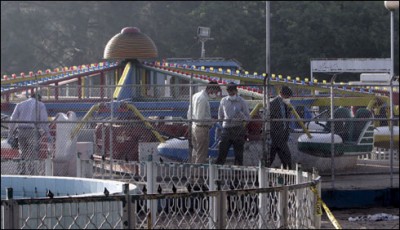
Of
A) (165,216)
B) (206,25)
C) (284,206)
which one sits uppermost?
(206,25)

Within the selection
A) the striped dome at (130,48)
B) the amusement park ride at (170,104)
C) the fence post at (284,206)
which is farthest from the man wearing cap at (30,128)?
the fence post at (284,206)

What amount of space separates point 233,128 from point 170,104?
2.86 metres

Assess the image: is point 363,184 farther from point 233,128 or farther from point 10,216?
point 10,216

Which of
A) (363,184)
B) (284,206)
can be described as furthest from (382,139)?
(284,206)

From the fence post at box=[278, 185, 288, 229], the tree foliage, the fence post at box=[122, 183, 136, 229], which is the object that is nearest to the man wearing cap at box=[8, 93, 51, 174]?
the fence post at box=[278, 185, 288, 229]

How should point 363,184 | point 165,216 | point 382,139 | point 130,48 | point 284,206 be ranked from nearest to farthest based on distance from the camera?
point 284,206 < point 165,216 < point 363,184 < point 382,139 < point 130,48

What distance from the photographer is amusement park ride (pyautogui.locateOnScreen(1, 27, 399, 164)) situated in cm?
1792

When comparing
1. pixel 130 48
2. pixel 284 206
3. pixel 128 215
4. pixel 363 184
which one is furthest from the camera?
pixel 130 48

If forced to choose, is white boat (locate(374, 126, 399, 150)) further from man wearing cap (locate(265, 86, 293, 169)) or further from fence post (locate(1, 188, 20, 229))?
fence post (locate(1, 188, 20, 229))

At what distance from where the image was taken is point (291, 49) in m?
45.2

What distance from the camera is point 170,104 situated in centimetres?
1939

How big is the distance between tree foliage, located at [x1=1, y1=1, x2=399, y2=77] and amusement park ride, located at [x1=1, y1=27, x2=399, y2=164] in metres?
21.8

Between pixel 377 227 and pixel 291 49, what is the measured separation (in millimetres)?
30996

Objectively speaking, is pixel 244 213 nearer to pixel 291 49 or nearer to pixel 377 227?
pixel 377 227
